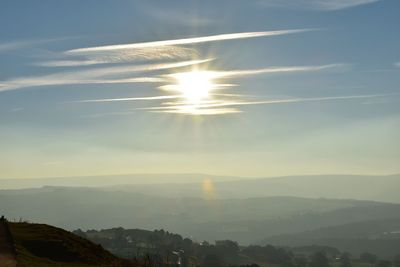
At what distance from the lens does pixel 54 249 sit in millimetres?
39656

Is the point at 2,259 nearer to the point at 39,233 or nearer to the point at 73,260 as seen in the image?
the point at 73,260

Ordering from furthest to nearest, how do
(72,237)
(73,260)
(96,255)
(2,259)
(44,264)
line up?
(72,237) < (96,255) < (73,260) < (44,264) < (2,259)

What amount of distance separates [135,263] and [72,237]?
11339mm

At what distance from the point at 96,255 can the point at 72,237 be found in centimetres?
404

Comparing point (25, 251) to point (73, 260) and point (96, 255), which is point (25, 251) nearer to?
point (73, 260)

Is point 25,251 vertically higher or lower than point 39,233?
lower

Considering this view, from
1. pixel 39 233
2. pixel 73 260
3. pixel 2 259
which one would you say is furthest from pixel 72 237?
pixel 2 259

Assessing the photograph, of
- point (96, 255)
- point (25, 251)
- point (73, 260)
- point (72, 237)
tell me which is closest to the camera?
point (25, 251)

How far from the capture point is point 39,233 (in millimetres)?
42938

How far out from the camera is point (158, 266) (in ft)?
122

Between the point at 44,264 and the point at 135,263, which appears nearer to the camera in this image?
the point at 44,264

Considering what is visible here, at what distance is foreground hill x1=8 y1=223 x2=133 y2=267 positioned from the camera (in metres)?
35.8

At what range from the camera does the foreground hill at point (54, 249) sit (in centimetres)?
3578

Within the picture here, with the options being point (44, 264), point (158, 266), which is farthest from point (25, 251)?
point (158, 266)
